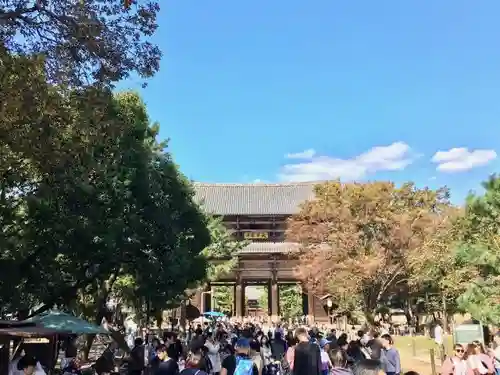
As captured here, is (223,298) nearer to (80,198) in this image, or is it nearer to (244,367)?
(80,198)

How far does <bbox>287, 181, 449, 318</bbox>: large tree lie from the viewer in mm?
25469

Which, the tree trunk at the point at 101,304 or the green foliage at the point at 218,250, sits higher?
the green foliage at the point at 218,250

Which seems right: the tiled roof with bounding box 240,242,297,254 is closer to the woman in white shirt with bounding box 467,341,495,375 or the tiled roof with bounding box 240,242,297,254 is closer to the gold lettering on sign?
the gold lettering on sign

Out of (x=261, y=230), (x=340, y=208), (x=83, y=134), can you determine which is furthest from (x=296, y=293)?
(x=83, y=134)

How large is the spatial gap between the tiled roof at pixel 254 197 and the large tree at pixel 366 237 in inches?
708

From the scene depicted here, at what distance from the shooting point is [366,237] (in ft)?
85.6

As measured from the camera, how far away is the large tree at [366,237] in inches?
1003

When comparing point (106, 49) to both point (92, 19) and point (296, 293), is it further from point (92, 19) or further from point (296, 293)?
point (296, 293)

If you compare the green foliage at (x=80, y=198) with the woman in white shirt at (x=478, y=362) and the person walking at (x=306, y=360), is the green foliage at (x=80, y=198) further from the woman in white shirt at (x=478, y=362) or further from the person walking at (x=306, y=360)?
the woman in white shirt at (x=478, y=362)

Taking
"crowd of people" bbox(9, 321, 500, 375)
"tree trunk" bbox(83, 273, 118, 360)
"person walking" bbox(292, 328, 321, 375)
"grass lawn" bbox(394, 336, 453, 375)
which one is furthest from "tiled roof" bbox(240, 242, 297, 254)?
"person walking" bbox(292, 328, 321, 375)

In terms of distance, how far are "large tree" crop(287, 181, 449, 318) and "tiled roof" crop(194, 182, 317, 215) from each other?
59.0 feet

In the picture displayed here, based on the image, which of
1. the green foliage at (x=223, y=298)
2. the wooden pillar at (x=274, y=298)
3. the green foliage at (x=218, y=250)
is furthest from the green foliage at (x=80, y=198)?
the green foliage at (x=223, y=298)

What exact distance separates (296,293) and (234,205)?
69.6ft

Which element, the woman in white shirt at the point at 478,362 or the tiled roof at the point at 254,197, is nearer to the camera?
the woman in white shirt at the point at 478,362
